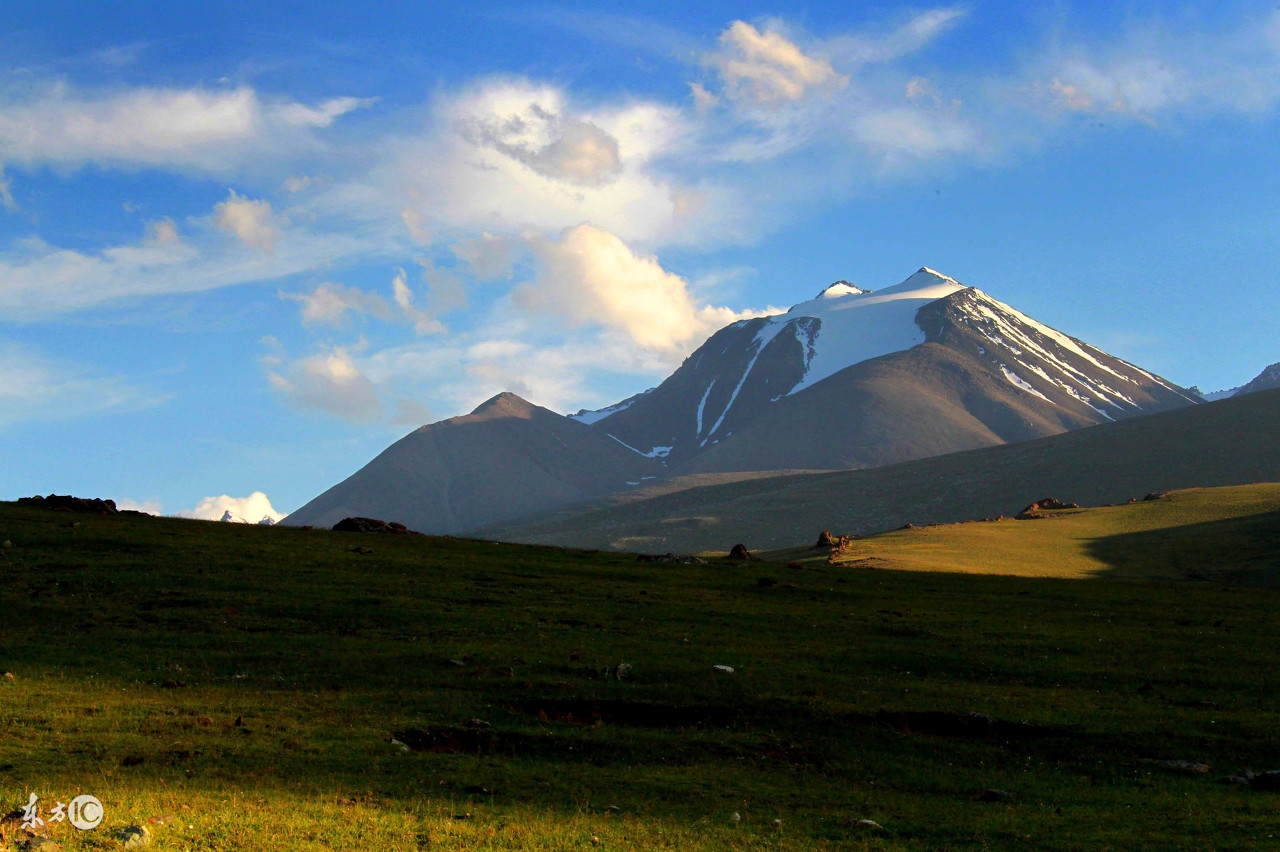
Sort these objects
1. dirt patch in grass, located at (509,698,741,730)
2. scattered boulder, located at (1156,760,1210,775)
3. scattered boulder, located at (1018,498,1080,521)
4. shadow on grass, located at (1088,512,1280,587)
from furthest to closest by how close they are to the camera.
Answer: scattered boulder, located at (1018,498,1080,521)
shadow on grass, located at (1088,512,1280,587)
dirt patch in grass, located at (509,698,741,730)
scattered boulder, located at (1156,760,1210,775)

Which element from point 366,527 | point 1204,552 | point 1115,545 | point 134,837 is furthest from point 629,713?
point 1115,545

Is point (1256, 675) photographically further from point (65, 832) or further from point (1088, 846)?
point (65, 832)

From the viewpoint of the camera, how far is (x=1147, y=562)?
77438 millimetres

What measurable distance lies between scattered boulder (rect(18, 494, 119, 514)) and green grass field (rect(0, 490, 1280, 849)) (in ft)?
19.3

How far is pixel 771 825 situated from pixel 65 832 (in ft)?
36.7

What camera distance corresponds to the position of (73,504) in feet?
178

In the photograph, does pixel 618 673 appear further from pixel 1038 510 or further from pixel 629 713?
pixel 1038 510

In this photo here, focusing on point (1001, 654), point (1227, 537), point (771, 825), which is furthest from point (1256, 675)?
point (1227, 537)

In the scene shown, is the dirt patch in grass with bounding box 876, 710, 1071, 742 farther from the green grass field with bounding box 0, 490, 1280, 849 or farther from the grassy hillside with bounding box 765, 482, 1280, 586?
the grassy hillside with bounding box 765, 482, 1280, 586

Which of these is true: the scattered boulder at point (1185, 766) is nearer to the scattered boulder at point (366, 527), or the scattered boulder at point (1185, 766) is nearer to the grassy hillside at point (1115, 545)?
the grassy hillside at point (1115, 545)

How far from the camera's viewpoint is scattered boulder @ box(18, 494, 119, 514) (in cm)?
5322

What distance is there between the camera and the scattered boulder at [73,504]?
2095 inches

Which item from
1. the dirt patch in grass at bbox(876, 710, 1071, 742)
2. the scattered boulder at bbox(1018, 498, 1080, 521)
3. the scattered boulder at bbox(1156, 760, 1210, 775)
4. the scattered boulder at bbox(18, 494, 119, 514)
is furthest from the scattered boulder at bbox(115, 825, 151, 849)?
the scattered boulder at bbox(1018, 498, 1080, 521)

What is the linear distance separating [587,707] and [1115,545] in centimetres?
7800
